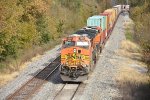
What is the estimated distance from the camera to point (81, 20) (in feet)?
234

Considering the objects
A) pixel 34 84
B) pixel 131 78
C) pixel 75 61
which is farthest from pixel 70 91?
pixel 131 78

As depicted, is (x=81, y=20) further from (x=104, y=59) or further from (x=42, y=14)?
(x=104, y=59)

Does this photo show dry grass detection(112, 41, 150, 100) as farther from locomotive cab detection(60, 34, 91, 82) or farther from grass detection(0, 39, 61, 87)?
grass detection(0, 39, 61, 87)

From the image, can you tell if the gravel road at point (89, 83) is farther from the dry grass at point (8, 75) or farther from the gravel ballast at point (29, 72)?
the dry grass at point (8, 75)

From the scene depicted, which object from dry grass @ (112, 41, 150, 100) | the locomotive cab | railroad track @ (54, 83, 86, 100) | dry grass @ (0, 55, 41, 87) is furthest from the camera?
dry grass @ (0, 55, 41, 87)

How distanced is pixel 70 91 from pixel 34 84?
2.91 metres

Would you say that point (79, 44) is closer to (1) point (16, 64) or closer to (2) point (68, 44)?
(2) point (68, 44)

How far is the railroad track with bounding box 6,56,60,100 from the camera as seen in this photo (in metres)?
21.1

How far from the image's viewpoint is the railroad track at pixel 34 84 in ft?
69.2

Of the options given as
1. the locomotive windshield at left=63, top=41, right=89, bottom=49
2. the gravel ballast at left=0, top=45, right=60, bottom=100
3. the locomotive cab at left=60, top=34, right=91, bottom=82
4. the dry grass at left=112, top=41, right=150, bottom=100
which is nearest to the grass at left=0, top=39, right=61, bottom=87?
the gravel ballast at left=0, top=45, right=60, bottom=100

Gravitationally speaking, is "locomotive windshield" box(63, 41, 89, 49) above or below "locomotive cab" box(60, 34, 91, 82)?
above

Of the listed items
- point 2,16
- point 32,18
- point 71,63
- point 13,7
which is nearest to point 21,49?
point 32,18

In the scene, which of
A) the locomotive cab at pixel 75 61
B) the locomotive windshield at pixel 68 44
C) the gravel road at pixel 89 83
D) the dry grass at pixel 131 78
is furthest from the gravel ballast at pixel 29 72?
the dry grass at pixel 131 78

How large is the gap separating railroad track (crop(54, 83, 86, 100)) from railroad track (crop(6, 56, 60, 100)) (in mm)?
1616
